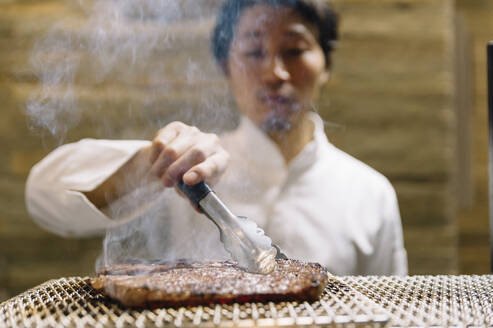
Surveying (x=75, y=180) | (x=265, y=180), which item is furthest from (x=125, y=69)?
(x=265, y=180)

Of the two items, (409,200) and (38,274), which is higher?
(409,200)

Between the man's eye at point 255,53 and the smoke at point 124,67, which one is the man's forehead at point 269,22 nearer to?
the man's eye at point 255,53

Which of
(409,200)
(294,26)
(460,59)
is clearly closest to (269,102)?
(294,26)

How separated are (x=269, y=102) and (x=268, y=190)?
408mm

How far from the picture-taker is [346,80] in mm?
2197

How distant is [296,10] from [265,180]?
772 millimetres

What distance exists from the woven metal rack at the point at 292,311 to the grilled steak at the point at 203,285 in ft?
0.06

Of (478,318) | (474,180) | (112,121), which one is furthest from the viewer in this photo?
(474,180)

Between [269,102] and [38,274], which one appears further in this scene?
[38,274]

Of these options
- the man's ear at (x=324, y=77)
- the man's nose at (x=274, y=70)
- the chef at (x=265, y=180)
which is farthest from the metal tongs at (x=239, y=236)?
the man's ear at (x=324, y=77)

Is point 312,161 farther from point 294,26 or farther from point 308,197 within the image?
point 294,26

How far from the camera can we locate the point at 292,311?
2.60 ft

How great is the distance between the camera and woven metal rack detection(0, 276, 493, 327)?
2.40 feet

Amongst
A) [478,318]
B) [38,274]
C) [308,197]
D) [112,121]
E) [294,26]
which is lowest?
[38,274]
